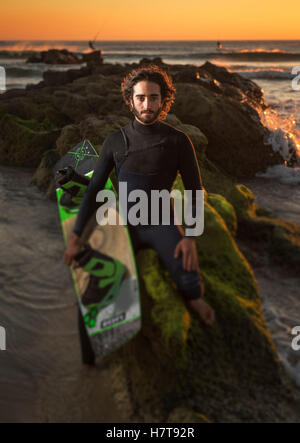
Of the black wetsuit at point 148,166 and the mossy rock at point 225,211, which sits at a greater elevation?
the black wetsuit at point 148,166

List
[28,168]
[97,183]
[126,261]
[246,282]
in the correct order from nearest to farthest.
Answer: [126,261] → [97,183] → [246,282] → [28,168]

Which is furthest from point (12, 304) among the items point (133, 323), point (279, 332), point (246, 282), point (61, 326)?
point (279, 332)

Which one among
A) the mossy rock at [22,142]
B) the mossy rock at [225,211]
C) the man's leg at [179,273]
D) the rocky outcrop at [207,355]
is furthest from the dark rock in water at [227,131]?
the man's leg at [179,273]

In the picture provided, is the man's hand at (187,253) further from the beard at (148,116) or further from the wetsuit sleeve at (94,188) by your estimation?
the beard at (148,116)

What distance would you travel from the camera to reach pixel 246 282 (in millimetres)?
3461

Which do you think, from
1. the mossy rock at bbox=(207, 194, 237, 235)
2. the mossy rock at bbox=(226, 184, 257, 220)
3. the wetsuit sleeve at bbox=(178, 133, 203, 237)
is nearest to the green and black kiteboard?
the wetsuit sleeve at bbox=(178, 133, 203, 237)

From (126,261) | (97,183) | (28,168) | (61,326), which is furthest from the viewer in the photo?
(28,168)

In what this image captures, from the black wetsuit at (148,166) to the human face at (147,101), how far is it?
83 millimetres

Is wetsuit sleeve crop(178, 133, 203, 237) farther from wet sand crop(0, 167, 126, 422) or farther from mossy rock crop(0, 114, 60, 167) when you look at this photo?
mossy rock crop(0, 114, 60, 167)

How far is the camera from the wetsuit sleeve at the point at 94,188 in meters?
3.07

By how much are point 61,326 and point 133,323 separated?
4.81 ft

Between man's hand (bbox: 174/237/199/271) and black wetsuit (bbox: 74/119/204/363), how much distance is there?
0.12 meters

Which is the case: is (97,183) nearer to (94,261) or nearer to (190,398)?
(94,261)

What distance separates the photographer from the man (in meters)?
2.94
